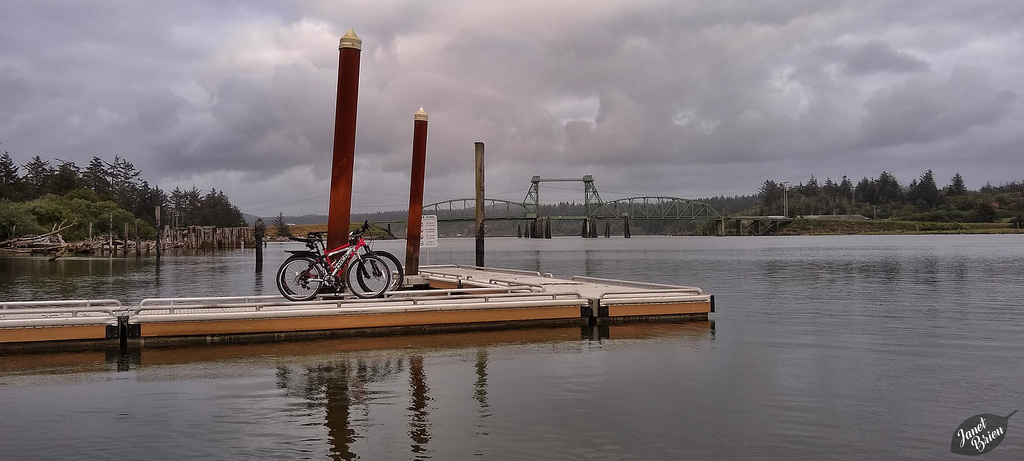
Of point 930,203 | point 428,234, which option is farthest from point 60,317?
point 930,203

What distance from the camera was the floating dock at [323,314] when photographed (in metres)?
12.2

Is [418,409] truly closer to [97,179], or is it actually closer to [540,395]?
[540,395]

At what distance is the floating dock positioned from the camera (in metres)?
12.2

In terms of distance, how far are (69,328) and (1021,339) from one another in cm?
1685

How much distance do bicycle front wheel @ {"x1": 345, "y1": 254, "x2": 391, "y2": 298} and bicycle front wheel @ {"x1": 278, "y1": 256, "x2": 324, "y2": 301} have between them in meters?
0.58

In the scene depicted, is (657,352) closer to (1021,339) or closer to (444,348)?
(444,348)

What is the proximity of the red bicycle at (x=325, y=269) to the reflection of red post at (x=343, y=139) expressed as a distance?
1.07 feet

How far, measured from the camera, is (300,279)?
571 inches

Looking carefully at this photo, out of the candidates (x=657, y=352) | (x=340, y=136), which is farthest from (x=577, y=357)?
(x=340, y=136)

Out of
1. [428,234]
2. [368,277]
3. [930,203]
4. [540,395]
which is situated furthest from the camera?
[930,203]

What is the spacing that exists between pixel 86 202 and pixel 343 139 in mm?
70931

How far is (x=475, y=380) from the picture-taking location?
416 inches

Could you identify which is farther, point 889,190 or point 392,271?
point 889,190

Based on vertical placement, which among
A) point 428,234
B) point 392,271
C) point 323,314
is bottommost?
point 323,314
